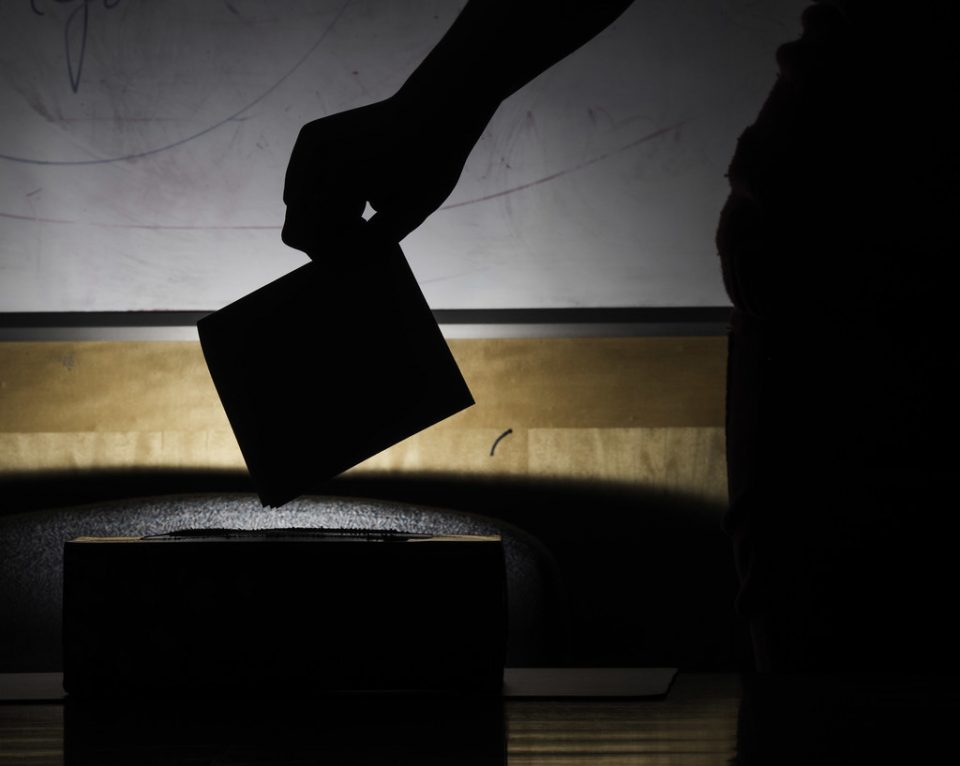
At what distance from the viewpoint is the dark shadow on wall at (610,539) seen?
1.26 m

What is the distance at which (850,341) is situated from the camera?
0.71 metres

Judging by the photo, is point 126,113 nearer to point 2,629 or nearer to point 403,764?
point 2,629

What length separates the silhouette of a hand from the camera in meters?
0.51

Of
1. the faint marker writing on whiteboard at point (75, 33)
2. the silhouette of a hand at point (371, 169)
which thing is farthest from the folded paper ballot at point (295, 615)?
the faint marker writing on whiteboard at point (75, 33)

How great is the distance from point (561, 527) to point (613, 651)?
0.17 meters

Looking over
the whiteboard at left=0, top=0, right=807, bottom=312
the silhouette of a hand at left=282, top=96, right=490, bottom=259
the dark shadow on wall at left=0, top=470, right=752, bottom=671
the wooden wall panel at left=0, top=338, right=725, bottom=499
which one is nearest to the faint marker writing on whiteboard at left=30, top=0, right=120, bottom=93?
the whiteboard at left=0, top=0, right=807, bottom=312

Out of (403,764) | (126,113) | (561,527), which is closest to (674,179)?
(561,527)

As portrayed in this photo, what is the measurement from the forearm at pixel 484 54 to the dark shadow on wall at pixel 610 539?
0.79 meters

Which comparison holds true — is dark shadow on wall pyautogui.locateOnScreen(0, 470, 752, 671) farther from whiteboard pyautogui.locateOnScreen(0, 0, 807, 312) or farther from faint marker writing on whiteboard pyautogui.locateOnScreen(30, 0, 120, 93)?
faint marker writing on whiteboard pyautogui.locateOnScreen(30, 0, 120, 93)

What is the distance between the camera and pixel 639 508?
1.29 m

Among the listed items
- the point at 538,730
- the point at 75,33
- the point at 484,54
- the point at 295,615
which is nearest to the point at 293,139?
the point at 75,33

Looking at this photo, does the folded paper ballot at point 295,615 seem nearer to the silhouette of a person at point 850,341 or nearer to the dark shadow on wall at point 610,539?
the silhouette of a person at point 850,341

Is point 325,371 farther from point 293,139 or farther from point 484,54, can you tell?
point 293,139

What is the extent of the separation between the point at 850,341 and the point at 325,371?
1.34ft
